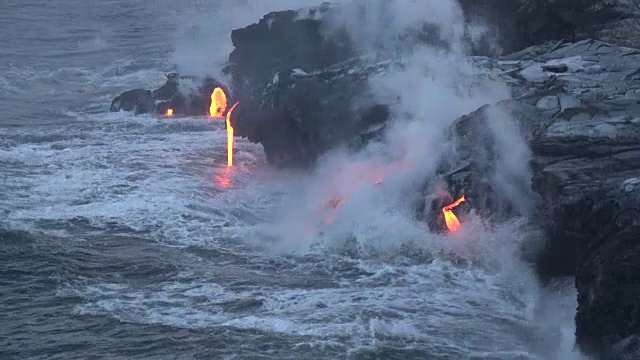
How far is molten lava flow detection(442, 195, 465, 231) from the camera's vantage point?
20.4 m

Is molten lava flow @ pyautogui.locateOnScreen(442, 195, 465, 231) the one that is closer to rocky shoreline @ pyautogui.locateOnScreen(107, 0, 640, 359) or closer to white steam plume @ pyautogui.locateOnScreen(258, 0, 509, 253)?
rocky shoreline @ pyautogui.locateOnScreen(107, 0, 640, 359)

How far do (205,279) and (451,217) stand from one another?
15.7 ft

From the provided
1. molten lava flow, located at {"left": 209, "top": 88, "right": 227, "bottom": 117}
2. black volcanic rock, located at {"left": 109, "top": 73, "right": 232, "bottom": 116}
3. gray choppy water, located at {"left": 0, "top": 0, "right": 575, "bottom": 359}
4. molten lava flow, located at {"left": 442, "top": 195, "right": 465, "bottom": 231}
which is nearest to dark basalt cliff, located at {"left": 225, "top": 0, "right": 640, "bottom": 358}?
molten lava flow, located at {"left": 442, "top": 195, "right": 465, "bottom": 231}

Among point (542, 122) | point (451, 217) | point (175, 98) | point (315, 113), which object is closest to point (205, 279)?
point (451, 217)

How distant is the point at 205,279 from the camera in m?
19.5

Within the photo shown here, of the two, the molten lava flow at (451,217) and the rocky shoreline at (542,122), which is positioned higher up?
the rocky shoreline at (542,122)

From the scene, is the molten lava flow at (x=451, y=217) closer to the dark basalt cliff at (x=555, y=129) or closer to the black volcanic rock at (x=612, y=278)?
the dark basalt cliff at (x=555, y=129)

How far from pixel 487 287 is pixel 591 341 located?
10.7 feet

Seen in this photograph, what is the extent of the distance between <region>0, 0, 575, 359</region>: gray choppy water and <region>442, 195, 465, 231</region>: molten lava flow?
394 mm

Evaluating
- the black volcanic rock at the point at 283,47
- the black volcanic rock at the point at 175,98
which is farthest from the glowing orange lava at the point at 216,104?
the black volcanic rock at the point at 283,47

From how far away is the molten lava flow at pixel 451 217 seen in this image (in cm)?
2036

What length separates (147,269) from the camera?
20.0 m

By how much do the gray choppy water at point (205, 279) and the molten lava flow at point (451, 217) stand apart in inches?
15.5

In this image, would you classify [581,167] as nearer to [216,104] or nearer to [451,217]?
[451,217]
